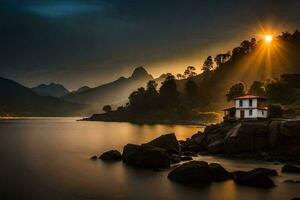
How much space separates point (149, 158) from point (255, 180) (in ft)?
63.3

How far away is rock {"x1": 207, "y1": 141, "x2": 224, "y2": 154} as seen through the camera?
2977 inches

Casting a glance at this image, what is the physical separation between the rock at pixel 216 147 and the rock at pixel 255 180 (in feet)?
90.3

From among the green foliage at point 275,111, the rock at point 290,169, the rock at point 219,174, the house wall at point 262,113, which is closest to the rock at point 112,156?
the rock at point 219,174

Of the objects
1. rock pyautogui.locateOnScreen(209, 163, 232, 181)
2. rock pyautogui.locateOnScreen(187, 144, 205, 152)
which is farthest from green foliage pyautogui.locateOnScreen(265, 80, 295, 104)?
rock pyautogui.locateOnScreen(209, 163, 232, 181)

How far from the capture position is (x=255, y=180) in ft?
151

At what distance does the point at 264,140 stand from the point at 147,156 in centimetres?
2443

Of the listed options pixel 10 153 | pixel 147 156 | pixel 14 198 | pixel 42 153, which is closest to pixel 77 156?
pixel 42 153

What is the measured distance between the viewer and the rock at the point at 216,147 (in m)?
75.6

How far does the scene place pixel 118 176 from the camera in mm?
54094

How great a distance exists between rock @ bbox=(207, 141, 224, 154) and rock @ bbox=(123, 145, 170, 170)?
1808 centimetres

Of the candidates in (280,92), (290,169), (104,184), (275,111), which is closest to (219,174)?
(290,169)

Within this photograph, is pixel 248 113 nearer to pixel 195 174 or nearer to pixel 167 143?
pixel 167 143

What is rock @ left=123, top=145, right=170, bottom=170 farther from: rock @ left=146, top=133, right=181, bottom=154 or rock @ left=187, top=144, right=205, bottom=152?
rock @ left=187, top=144, right=205, bottom=152

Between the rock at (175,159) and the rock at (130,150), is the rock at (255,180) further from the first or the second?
the rock at (130,150)
